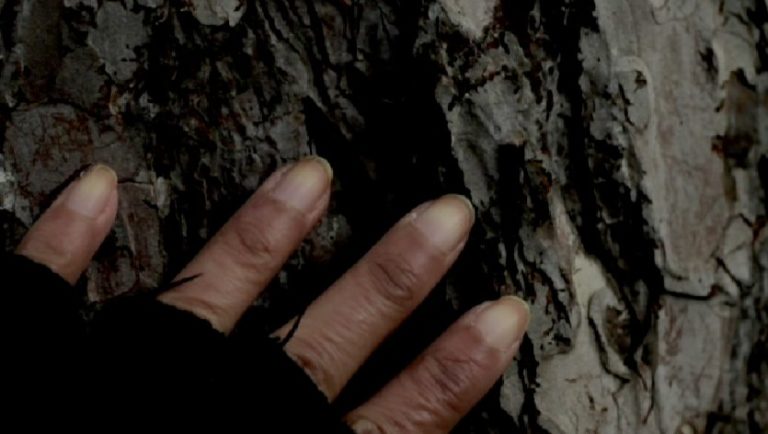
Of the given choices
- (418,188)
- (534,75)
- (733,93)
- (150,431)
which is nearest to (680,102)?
(733,93)

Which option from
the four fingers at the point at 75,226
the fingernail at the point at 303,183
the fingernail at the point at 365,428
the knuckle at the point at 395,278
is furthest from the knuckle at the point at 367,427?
the four fingers at the point at 75,226

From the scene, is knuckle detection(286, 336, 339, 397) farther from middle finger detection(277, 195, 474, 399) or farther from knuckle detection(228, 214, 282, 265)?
knuckle detection(228, 214, 282, 265)

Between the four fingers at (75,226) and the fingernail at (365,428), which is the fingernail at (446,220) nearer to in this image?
the fingernail at (365,428)

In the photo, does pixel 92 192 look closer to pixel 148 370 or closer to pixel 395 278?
pixel 148 370

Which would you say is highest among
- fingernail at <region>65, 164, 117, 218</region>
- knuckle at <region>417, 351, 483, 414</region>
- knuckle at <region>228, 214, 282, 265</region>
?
fingernail at <region>65, 164, 117, 218</region>

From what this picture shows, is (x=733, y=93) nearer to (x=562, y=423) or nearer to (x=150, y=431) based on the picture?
(x=562, y=423)

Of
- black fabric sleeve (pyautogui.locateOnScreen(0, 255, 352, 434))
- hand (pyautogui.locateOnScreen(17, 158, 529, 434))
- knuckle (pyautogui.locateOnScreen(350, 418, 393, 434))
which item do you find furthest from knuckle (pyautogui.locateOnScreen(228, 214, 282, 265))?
knuckle (pyautogui.locateOnScreen(350, 418, 393, 434))
